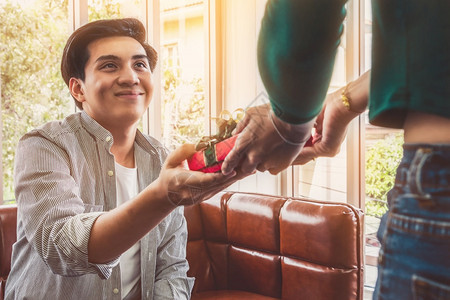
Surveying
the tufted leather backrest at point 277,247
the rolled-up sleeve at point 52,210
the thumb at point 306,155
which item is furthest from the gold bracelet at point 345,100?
the tufted leather backrest at point 277,247

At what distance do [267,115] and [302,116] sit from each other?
0.04 meters

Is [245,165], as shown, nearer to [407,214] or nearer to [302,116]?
[302,116]

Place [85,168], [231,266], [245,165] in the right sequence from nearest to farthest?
[245,165], [85,168], [231,266]

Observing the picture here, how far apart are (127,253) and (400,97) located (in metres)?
0.90

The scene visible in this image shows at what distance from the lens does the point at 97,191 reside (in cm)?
109

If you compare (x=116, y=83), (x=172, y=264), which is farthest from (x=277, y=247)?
(x=116, y=83)

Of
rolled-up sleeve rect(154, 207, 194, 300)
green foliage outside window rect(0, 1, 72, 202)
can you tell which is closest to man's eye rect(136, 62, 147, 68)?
rolled-up sleeve rect(154, 207, 194, 300)

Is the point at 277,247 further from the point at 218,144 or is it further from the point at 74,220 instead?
the point at 218,144

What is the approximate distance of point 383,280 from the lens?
17.8 inches

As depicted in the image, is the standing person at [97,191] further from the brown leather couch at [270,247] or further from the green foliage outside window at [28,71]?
the green foliage outside window at [28,71]

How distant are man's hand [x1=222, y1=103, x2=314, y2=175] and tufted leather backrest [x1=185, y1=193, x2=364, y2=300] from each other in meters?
1.14

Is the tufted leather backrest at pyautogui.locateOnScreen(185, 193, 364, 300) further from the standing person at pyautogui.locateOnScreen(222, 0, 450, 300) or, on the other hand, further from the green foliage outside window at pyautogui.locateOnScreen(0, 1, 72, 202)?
the standing person at pyautogui.locateOnScreen(222, 0, 450, 300)

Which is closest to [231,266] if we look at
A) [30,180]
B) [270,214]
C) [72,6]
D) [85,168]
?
[270,214]

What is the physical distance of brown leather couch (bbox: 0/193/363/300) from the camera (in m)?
1.59
